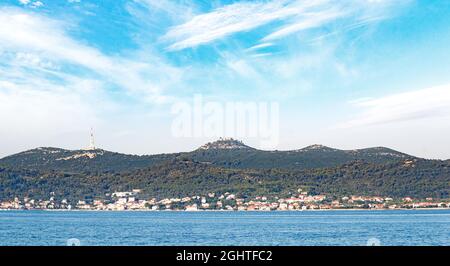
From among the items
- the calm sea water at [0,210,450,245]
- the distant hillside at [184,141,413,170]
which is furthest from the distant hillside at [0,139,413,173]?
the calm sea water at [0,210,450,245]

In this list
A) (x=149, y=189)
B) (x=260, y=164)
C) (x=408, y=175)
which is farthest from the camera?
(x=260, y=164)

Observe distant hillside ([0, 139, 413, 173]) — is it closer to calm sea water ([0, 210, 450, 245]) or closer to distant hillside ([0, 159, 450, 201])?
distant hillside ([0, 159, 450, 201])

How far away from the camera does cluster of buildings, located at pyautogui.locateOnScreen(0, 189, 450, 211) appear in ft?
472

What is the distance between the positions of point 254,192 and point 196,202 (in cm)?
1342

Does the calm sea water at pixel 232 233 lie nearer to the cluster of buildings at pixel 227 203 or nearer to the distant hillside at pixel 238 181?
the cluster of buildings at pixel 227 203

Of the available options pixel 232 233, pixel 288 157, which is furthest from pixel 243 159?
pixel 232 233

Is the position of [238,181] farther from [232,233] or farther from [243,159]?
[232,233]

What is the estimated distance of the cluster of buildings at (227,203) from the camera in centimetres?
14375

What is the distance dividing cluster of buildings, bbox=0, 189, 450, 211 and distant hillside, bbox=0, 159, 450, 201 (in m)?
2.09
